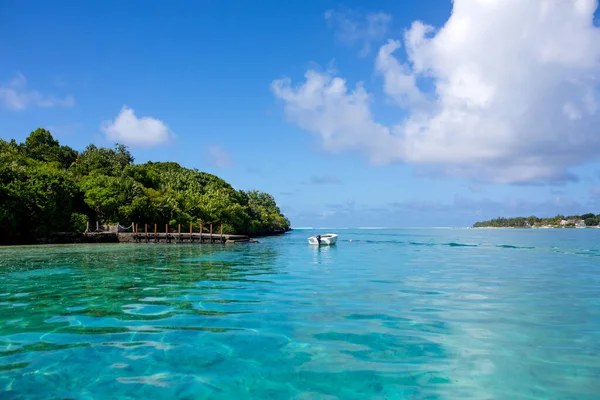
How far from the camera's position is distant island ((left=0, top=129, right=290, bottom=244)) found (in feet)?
162

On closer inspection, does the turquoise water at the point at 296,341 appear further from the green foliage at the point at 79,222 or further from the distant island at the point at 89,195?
the green foliage at the point at 79,222

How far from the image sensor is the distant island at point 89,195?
49250 mm

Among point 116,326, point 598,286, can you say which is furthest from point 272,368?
point 598,286

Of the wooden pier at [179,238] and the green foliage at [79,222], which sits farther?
the wooden pier at [179,238]

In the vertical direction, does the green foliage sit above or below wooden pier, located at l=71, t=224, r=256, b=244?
above

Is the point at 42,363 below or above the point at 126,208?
below

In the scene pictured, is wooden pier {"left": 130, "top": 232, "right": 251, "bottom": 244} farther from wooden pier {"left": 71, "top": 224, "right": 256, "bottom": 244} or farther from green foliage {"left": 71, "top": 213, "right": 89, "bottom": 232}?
green foliage {"left": 71, "top": 213, "right": 89, "bottom": 232}

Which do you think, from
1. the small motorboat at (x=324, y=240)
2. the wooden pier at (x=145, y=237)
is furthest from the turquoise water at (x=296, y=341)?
the wooden pier at (x=145, y=237)

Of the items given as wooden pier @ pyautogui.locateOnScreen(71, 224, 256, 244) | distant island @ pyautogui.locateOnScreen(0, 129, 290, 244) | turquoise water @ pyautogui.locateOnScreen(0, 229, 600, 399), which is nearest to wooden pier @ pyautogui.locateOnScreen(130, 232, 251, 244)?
wooden pier @ pyautogui.locateOnScreen(71, 224, 256, 244)

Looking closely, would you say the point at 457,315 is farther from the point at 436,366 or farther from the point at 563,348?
the point at 436,366

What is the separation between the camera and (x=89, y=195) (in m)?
59.2

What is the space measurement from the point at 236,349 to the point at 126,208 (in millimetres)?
57734

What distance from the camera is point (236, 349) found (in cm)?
796

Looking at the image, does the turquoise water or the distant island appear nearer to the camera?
the turquoise water
